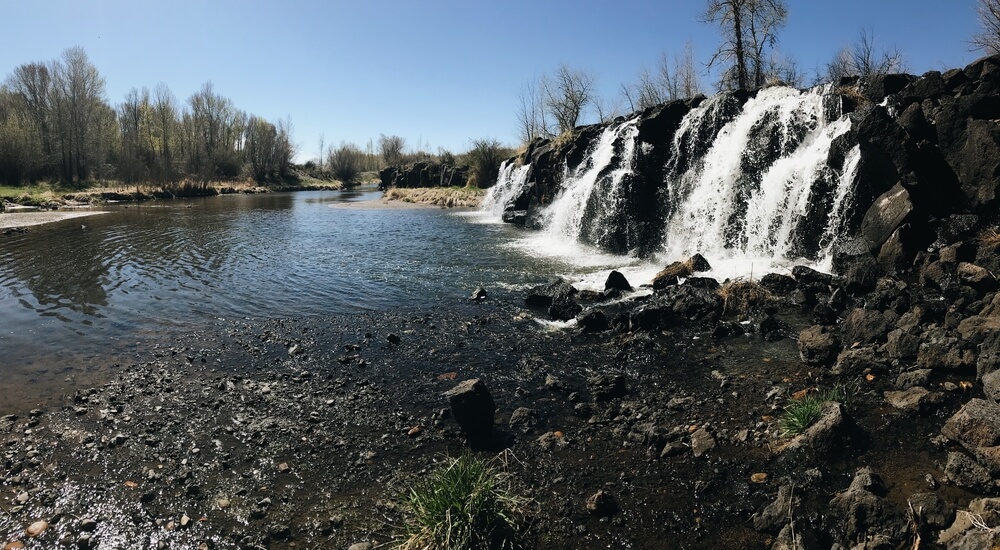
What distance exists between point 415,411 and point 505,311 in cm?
542

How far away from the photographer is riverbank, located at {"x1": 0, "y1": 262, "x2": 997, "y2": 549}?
17.2 ft

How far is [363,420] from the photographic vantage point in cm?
755

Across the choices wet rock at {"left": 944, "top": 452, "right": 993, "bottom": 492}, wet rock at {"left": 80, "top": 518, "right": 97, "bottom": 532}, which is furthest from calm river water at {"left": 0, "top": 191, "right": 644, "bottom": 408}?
wet rock at {"left": 944, "top": 452, "right": 993, "bottom": 492}

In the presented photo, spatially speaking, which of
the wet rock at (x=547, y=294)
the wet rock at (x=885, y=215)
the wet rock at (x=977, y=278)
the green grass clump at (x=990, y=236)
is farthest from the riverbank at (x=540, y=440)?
the wet rock at (x=885, y=215)

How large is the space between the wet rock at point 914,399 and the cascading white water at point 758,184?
827 centimetres

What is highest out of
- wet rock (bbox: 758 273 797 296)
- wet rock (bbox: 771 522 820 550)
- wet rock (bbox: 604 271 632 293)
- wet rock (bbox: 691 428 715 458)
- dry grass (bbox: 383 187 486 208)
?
dry grass (bbox: 383 187 486 208)

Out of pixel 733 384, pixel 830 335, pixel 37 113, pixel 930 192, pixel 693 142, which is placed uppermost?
pixel 37 113

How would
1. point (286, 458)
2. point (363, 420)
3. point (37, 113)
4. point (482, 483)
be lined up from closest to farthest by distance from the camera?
point (482, 483), point (286, 458), point (363, 420), point (37, 113)

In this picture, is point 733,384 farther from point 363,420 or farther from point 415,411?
point 363,420

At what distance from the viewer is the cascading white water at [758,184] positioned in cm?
1597

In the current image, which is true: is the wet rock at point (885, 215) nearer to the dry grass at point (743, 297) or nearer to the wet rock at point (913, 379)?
the dry grass at point (743, 297)

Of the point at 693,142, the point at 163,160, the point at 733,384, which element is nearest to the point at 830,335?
the point at 733,384

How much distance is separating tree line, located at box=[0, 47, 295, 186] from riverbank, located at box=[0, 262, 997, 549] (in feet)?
222

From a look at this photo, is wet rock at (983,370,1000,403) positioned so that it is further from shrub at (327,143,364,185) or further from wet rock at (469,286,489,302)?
shrub at (327,143,364,185)
